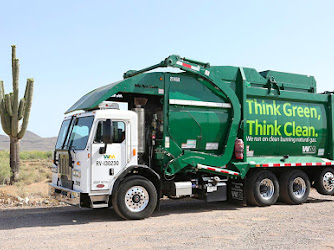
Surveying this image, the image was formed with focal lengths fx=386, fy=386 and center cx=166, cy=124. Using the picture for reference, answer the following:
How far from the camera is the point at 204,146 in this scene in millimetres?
10445

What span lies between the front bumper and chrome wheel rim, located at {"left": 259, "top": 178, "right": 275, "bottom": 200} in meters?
5.35

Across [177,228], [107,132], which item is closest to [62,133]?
[107,132]

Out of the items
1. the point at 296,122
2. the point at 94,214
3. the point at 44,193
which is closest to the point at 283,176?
the point at 296,122

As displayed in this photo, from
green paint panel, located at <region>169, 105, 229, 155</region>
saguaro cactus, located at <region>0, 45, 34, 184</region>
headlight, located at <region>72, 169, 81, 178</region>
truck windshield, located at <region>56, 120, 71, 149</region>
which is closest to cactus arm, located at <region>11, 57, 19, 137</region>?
saguaro cactus, located at <region>0, 45, 34, 184</region>

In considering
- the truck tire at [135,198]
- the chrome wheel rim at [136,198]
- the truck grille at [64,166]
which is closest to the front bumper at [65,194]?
the truck grille at [64,166]

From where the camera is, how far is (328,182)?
1254 centimetres

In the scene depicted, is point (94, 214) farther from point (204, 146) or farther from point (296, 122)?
point (296, 122)

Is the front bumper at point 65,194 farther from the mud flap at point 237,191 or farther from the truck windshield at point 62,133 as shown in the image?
the mud flap at point 237,191

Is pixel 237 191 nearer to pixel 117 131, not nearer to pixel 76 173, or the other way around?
pixel 117 131

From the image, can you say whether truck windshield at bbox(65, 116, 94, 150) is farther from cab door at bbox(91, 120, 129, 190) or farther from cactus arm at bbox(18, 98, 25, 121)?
cactus arm at bbox(18, 98, 25, 121)

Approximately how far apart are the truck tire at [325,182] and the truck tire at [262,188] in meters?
1.91

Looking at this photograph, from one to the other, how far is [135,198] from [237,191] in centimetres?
345

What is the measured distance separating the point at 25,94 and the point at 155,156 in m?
10.2

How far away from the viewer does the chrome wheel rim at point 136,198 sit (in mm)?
9000
